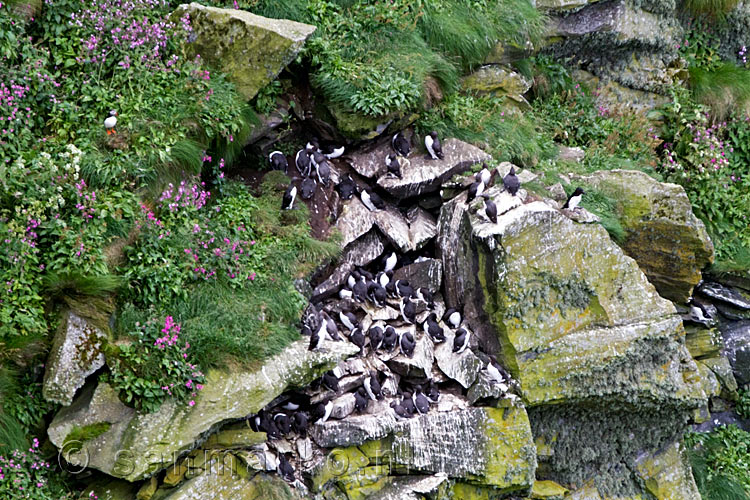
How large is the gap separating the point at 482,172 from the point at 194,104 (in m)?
3.68

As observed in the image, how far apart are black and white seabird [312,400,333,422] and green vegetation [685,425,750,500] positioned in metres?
6.37

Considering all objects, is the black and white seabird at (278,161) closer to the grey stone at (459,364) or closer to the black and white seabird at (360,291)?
the black and white seabird at (360,291)

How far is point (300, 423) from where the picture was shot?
8445 millimetres

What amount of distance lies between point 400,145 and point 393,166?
47cm

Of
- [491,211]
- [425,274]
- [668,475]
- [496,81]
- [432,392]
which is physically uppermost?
[491,211]

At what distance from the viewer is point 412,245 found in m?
10.4

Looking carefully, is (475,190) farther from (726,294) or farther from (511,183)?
(726,294)

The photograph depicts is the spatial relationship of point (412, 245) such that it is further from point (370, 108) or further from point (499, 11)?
point (499, 11)

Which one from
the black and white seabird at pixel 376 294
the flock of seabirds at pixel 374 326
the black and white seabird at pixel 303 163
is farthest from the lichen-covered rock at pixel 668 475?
the black and white seabird at pixel 303 163

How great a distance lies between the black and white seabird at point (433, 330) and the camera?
9.54m

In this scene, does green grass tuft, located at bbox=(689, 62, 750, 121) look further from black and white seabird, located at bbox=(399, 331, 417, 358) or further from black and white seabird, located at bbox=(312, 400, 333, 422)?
black and white seabird, located at bbox=(312, 400, 333, 422)

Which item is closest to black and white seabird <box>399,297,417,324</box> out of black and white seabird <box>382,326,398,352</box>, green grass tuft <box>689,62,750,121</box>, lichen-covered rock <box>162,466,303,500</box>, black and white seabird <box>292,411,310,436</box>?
black and white seabird <box>382,326,398,352</box>

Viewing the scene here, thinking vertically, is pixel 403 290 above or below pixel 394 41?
below

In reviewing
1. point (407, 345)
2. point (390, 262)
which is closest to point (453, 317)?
point (407, 345)
